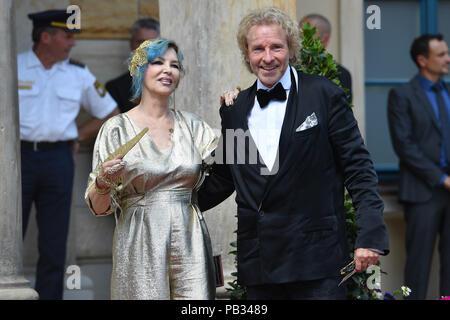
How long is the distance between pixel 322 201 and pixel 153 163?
0.90m

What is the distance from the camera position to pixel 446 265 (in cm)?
847

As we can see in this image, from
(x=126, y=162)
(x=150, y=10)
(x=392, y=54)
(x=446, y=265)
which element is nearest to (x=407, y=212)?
(x=446, y=265)

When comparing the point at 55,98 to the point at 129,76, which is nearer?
the point at 55,98

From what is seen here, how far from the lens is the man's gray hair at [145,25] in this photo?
327 inches

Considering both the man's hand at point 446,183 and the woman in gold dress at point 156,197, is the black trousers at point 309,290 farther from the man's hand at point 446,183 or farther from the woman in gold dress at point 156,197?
the man's hand at point 446,183

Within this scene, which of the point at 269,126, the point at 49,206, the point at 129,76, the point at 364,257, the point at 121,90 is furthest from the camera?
the point at 121,90

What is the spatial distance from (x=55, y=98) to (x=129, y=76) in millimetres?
643

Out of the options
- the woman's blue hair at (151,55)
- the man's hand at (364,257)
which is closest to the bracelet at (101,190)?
the woman's blue hair at (151,55)

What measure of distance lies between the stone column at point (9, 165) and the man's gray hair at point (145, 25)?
1569mm

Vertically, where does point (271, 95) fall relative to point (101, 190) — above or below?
above

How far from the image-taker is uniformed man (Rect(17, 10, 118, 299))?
7785 millimetres

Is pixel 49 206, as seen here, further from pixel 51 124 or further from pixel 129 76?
pixel 129 76

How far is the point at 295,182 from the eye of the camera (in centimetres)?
450

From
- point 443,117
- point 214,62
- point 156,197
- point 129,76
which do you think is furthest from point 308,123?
point 443,117
